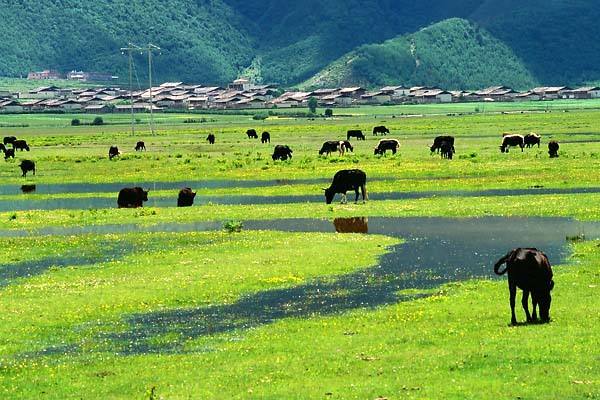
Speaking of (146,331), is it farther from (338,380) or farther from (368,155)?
(368,155)

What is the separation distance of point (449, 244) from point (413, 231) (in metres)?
3.71

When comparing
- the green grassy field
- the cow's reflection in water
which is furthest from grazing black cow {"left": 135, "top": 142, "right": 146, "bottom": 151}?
the cow's reflection in water

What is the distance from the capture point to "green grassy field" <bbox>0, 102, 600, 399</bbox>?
62.1 feet

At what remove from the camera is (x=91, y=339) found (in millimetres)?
23516

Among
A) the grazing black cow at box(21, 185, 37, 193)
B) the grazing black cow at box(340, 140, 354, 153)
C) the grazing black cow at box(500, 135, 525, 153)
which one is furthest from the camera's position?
the grazing black cow at box(340, 140, 354, 153)

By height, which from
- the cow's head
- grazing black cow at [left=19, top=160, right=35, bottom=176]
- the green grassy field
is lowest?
the green grassy field

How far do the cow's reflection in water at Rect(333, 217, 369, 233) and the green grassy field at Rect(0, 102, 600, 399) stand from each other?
4.57ft

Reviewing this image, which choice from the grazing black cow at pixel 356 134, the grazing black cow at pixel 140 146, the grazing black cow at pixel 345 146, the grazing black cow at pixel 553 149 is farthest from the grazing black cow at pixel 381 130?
the grazing black cow at pixel 553 149

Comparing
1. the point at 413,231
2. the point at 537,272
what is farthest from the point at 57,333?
the point at 413,231

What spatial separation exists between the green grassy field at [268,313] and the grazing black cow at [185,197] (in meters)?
1.11

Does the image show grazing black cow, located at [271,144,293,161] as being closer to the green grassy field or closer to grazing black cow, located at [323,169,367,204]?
the green grassy field

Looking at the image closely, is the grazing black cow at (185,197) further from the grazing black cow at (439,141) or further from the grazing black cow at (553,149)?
the grazing black cow at (439,141)

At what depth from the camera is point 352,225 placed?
42.1 metres

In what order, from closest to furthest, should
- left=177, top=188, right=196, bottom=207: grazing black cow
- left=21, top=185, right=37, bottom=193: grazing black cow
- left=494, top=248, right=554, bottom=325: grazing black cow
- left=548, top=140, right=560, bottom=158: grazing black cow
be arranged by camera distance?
left=494, top=248, right=554, bottom=325: grazing black cow < left=177, top=188, right=196, bottom=207: grazing black cow < left=21, top=185, right=37, bottom=193: grazing black cow < left=548, top=140, right=560, bottom=158: grazing black cow
